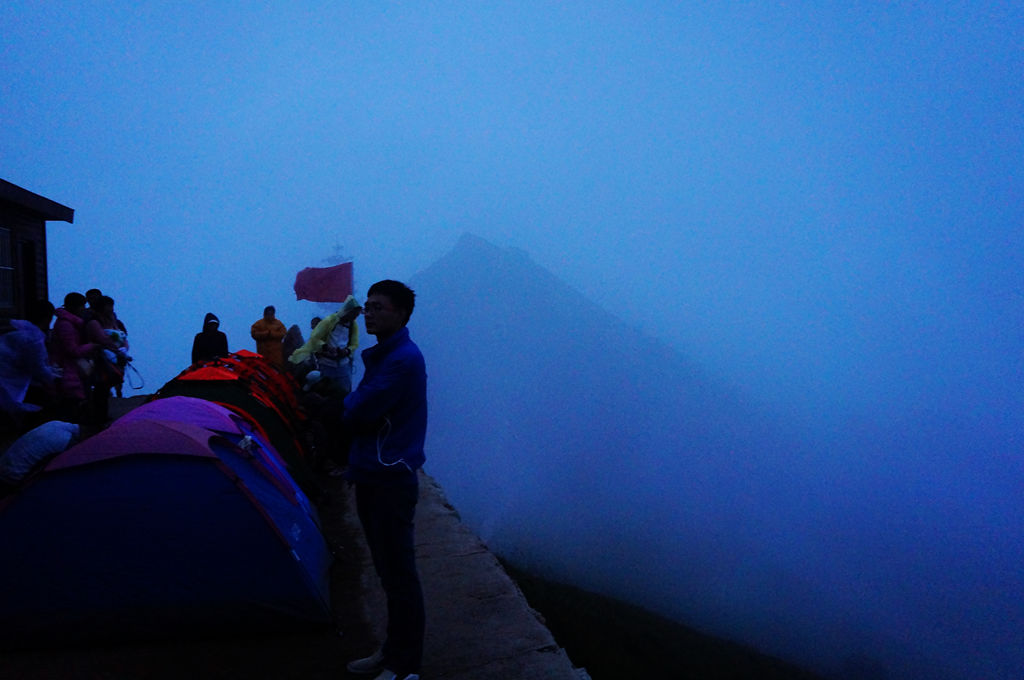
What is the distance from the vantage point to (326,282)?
33.2 feet

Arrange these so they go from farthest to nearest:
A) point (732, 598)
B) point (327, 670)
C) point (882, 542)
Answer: point (882, 542), point (732, 598), point (327, 670)

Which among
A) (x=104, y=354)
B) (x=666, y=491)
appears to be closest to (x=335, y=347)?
(x=104, y=354)

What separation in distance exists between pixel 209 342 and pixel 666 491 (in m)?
90.5

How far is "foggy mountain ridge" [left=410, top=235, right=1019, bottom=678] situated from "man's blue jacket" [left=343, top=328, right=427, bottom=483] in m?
25.5

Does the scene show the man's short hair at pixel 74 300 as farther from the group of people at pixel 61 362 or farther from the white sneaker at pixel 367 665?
the white sneaker at pixel 367 665

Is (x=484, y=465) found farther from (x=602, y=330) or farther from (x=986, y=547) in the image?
(x=986, y=547)

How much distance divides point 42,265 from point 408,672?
1233 centimetres

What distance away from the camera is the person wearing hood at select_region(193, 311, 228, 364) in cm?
1027

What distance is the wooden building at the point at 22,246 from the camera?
1039 centimetres

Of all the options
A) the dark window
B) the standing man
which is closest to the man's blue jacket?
the standing man

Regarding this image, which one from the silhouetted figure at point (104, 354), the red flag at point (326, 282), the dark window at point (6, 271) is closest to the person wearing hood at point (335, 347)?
the red flag at point (326, 282)

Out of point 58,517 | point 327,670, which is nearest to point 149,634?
point 58,517

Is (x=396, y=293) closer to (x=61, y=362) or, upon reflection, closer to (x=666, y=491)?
(x=61, y=362)

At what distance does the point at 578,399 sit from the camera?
4855 inches
